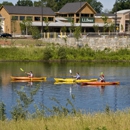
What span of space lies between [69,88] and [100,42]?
35.7 meters

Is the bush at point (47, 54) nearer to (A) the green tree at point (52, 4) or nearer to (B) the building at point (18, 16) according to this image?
(B) the building at point (18, 16)

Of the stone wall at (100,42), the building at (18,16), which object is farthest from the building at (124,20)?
the stone wall at (100,42)

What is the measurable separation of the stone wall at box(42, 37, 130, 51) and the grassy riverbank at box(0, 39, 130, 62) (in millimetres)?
988

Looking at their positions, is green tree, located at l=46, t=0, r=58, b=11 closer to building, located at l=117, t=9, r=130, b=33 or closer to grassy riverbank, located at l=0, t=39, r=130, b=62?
building, located at l=117, t=9, r=130, b=33

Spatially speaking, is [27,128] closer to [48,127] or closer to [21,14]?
[48,127]

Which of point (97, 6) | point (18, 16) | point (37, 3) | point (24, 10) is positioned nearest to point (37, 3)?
point (37, 3)

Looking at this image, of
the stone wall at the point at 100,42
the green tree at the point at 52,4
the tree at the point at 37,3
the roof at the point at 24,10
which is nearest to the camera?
the stone wall at the point at 100,42

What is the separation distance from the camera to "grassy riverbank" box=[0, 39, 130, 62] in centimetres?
7731

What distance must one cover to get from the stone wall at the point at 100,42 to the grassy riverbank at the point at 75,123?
64.1 meters

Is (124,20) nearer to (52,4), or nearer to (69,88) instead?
(52,4)

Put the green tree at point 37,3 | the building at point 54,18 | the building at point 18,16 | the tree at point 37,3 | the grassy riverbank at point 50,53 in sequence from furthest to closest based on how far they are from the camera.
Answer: the green tree at point 37,3
the tree at point 37,3
the building at point 54,18
the building at point 18,16
the grassy riverbank at point 50,53

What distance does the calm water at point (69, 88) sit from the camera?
122 feet

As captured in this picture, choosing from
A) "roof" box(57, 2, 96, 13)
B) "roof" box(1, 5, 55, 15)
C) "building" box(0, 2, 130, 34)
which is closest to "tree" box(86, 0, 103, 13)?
"building" box(0, 2, 130, 34)

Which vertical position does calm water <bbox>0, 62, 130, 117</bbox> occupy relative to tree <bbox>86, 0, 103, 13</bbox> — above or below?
below
